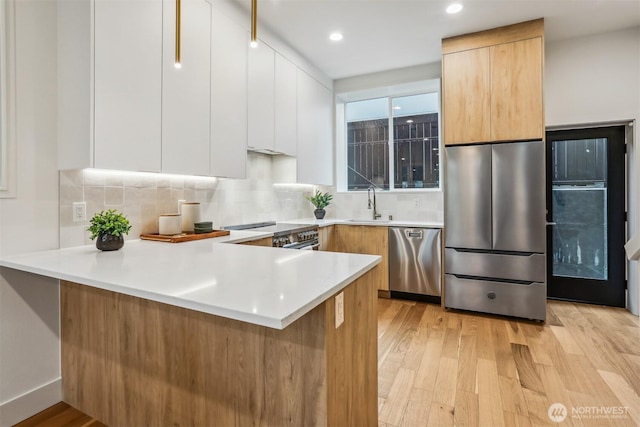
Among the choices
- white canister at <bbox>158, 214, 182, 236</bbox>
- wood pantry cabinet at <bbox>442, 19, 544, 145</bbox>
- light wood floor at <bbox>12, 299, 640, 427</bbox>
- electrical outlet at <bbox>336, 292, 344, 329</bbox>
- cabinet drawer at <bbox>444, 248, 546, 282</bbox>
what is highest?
wood pantry cabinet at <bbox>442, 19, 544, 145</bbox>

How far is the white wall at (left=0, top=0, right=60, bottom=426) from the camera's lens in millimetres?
1716

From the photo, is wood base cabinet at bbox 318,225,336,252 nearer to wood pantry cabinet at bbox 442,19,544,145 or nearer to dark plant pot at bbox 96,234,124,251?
wood pantry cabinet at bbox 442,19,544,145

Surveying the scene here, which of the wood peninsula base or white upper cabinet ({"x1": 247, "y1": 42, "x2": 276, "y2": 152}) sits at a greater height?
white upper cabinet ({"x1": 247, "y1": 42, "x2": 276, "y2": 152})

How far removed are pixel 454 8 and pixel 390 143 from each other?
192 cm

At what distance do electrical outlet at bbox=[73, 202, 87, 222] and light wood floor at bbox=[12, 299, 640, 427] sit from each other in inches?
42.9

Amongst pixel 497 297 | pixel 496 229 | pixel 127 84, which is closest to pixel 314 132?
pixel 496 229

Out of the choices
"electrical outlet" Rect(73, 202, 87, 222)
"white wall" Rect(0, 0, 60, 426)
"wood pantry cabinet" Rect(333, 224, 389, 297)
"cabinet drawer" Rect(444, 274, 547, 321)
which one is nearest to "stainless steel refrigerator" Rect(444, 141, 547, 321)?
"cabinet drawer" Rect(444, 274, 547, 321)

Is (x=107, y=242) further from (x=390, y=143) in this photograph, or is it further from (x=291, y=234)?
(x=390, y=143)

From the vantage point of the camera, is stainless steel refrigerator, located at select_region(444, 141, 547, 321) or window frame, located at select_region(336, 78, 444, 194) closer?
stainless steel refrigerator, located at select_region(444, 141, 547, 321)

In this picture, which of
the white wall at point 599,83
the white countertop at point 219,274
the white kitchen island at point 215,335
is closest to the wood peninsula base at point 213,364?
the white kitchen island at point 215,335

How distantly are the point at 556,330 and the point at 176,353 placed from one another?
311cm

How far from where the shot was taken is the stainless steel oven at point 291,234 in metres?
2.91

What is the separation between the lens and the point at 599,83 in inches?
133

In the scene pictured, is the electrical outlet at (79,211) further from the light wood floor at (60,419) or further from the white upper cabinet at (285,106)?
the white upper cabinet at (285,106)
